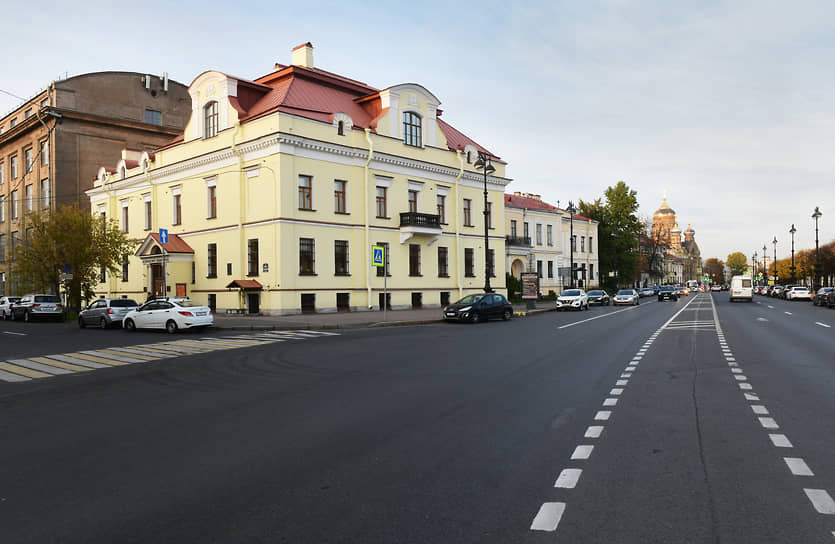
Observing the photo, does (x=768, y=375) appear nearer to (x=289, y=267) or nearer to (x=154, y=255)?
(x=289, y=267)

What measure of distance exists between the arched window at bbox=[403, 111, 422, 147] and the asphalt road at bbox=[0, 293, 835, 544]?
28703 mm

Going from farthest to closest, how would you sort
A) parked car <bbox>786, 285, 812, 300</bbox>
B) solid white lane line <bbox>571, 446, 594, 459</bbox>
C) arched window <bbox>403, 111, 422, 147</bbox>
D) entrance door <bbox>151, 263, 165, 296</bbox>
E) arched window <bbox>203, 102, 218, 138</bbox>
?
parked car <bbox>786, 285, 812, 300</bbox> < entrance door <bbox>151, 263, 165, 296</bbox> < arched window <bbox>403, 111, 422, 147</bbox> < arched window <bbox>203, 102, 218, 138</bbox> < solid white lane line <bbox>571, 446, 594, 459</bbox>

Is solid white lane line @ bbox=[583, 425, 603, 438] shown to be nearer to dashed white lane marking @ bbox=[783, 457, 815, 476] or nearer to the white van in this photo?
dashed white lane marking @ bbox=[783, 457, 815, 476]

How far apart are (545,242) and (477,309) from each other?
40.6 m

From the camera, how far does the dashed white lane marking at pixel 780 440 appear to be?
6.00m

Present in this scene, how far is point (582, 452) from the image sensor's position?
585 centimetres

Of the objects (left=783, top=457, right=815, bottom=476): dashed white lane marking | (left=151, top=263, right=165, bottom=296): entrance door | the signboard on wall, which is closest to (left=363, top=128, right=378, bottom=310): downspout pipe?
the signboard on wall

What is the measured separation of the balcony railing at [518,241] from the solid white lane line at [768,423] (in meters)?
50.8

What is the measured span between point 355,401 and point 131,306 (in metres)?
23.4

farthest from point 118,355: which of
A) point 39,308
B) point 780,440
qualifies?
point 39,308

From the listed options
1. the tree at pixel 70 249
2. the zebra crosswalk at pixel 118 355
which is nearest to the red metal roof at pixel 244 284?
the tree at pixel 70 249

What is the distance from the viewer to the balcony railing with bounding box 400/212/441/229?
38.3 meters

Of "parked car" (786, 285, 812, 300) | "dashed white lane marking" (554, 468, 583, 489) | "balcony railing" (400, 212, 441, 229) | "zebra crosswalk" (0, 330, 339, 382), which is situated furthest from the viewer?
"parked car" (786, 285, 812, 300)

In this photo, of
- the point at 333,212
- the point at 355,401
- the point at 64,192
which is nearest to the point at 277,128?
the point at 333,212
